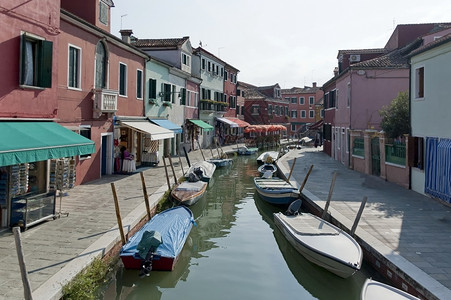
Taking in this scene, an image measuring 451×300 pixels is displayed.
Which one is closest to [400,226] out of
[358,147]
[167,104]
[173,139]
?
[358,147]

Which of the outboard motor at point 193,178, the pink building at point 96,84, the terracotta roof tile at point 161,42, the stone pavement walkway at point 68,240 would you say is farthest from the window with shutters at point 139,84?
the stone pavement walkway at point 68,240

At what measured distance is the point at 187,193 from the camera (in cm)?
1441

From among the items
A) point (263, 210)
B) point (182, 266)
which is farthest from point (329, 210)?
point (182, 266)

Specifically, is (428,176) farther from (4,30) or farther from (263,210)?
(4,30)

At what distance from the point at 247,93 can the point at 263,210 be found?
143 feet

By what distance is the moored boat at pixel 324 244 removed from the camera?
7.81 m

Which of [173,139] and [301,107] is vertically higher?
[301,107]

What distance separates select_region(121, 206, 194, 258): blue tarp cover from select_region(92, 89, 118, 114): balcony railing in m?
6.43

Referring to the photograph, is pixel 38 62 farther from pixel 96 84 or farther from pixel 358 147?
pixel 358 147

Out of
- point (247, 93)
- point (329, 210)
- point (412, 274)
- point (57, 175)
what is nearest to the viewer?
point (412, 274)

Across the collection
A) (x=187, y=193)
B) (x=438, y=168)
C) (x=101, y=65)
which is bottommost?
(x=187, y=193)

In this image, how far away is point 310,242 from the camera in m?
8.88

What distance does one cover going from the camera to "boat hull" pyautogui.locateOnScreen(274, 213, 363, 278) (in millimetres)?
7750

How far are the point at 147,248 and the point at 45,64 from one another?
19.3 ft
